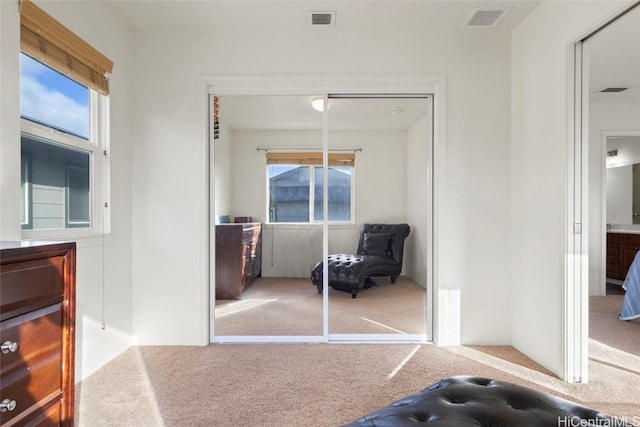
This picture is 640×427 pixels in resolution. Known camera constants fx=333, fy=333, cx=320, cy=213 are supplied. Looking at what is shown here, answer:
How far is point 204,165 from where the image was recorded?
273 centimetres

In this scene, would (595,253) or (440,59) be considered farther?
(595,253)

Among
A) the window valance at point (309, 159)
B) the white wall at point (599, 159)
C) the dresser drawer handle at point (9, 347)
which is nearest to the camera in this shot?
the dresser drawer handle at point (9, 347)

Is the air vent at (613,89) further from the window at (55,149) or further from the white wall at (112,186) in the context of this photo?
the window at (55,149)

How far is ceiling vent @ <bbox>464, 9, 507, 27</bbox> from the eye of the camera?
243 centimetres

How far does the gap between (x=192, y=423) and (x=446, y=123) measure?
267cm

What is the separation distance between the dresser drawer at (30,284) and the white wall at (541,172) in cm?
267

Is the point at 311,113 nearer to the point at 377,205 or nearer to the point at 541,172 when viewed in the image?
the point at 377,205

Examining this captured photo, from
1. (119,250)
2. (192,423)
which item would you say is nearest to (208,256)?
(119,250)

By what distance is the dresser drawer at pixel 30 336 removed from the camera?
0.96 meters

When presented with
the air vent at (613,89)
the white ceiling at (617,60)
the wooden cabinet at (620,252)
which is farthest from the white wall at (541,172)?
the wooden cabinet at (620,252)

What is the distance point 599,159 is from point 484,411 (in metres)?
4.84

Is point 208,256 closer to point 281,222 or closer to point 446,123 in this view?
point 281,222

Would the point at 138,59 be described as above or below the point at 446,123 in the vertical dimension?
above

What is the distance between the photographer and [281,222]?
4.30m
